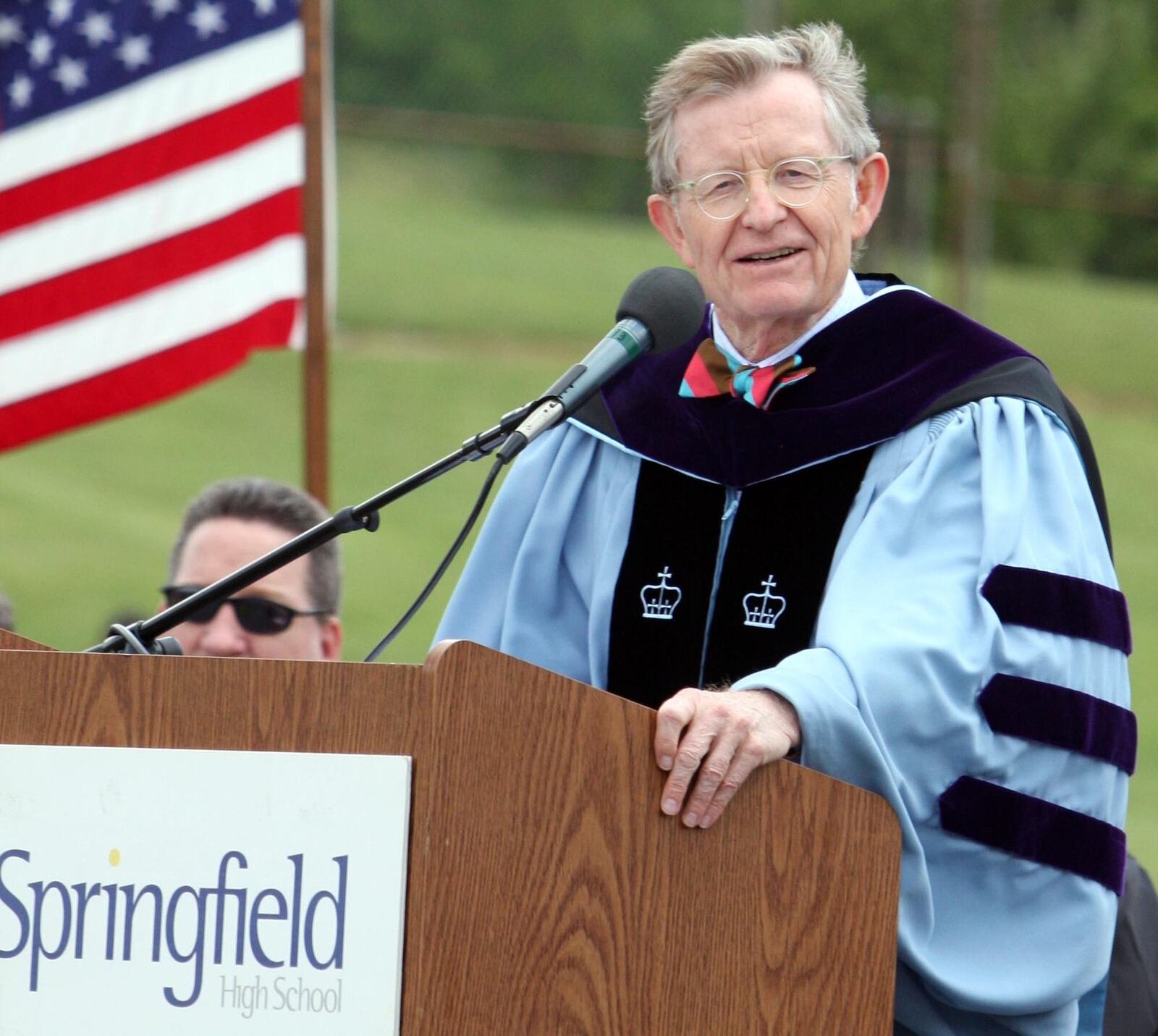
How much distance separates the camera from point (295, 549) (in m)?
2.09

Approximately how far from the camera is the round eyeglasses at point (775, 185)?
8.11ft

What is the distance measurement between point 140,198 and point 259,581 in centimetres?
205

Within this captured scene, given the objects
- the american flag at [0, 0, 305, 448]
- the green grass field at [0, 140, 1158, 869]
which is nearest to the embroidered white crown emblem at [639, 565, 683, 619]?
the american flag at [0, 0, 305, 448]

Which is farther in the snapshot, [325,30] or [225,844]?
[325,30]

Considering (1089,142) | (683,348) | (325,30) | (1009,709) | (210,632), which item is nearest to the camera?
(1009,709)

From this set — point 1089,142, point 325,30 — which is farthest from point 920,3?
point 325,30

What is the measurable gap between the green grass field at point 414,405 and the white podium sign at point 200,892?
8.35 metres

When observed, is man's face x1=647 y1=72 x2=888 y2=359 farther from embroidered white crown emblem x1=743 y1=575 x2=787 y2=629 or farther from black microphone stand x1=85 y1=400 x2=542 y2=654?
black microphone stand x1=85 y1=400 x2=542 y2=654

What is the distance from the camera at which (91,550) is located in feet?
51.2

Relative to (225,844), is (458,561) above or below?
above

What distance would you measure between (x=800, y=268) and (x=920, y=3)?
31.8 meters

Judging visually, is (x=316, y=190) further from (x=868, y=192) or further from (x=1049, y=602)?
(x=1049, y=602)

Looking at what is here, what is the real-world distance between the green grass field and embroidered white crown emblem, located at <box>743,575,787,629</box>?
25.2 feet

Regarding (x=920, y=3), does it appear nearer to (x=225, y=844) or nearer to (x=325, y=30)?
(x=325, y=30)
